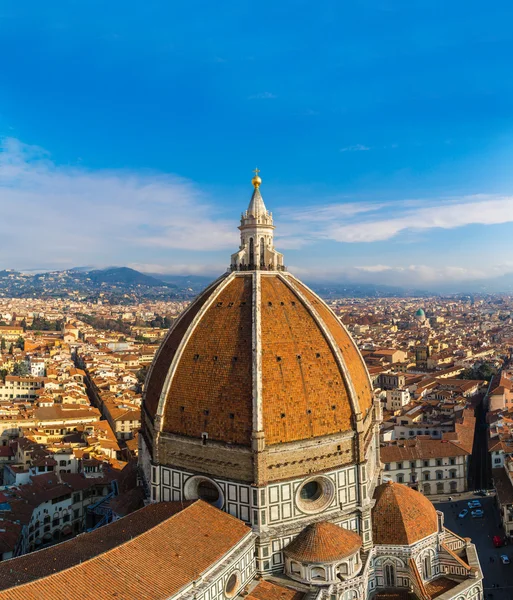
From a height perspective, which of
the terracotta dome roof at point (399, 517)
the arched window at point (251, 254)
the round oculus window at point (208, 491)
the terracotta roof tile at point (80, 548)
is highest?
the arched window at point (251, 254)

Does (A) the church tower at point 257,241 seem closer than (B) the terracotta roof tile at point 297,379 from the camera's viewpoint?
No

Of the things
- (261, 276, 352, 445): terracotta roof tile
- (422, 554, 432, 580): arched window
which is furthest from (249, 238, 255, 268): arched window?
(422, 554, 432, 580): arched window

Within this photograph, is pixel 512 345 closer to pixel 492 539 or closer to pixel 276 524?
pixel 492 539

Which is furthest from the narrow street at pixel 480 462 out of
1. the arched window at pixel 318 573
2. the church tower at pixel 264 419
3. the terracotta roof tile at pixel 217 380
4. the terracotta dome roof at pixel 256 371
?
the terracotta roof tile at pixel 217 380

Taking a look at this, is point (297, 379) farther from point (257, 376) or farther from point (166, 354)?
point (166, 354)

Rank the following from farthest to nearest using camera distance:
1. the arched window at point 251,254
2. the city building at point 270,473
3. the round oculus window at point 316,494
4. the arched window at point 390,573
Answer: the arched window at point 251,254 → the arched window at point 390,573 → the round oculus window at point 316,494 → the city building at point 270,473

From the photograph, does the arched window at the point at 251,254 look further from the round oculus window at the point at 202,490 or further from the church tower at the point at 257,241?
the round oculus window at the point at 202,490

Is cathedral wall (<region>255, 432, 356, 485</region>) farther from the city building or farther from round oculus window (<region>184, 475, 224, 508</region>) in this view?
round oculus window (<region>184, 475, 224, 508</region>)
